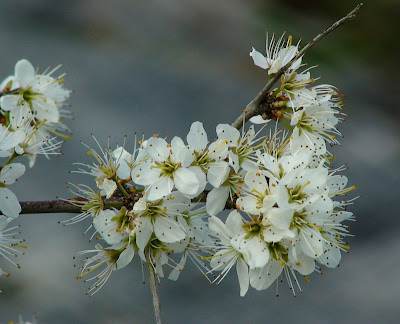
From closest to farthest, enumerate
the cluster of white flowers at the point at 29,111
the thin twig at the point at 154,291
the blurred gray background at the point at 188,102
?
the thin twig at the point at 154,291 < the cluster of white flowers at the point at 29,111 < the blurred gray background at the point at 188,102

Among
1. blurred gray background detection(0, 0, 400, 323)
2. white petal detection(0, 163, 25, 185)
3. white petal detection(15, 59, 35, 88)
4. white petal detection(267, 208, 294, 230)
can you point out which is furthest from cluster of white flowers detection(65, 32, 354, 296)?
blurred gray background detection(0, 0, 400, 323)

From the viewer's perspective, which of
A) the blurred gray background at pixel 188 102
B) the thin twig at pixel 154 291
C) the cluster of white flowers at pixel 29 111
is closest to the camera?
the thin twig at pixel 154 291

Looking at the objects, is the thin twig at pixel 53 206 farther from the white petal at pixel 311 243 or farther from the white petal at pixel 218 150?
the white petal at pixel 311 243

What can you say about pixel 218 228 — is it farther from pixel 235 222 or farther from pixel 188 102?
pixel 188 102

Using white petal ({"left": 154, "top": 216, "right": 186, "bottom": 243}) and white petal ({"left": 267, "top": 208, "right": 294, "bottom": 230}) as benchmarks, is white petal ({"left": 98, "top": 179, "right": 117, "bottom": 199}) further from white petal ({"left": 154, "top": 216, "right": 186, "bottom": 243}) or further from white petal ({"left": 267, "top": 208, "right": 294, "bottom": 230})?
white petal ({"left": 267, "top": 208, "right": 294, "bottom": 230})

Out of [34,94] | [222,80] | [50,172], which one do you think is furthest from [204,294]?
[34,94]

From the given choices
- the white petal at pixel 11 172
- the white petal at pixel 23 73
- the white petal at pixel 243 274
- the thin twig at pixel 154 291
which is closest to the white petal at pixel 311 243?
the white petal at pixel 243 274

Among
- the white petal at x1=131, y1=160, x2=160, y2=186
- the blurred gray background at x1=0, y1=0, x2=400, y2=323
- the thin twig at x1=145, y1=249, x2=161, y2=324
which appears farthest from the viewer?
the blurred gray background at x1=0, y1=0, x2=400, y2=323

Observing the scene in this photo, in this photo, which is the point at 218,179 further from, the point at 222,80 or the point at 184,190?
the point at 222,80

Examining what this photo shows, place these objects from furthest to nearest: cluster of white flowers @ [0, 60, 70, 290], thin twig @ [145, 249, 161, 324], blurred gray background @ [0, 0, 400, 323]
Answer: blurred gray background @ [0, 0, 400, 323] < cluster of white flowers @ [0, 60, 70, 290] < thin twig @ [145, 249, 161, 324]
